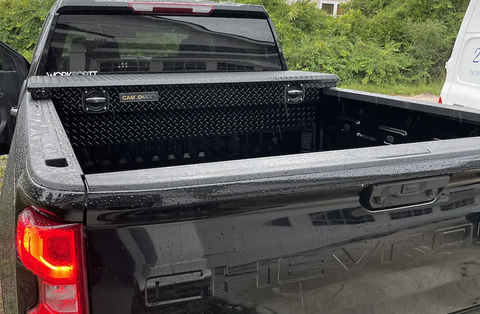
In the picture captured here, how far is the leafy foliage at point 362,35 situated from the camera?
45.4 ft

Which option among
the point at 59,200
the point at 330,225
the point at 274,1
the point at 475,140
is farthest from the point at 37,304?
the point at 274,1

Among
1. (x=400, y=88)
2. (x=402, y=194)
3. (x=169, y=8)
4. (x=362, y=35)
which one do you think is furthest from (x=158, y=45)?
(x=362, y=35)

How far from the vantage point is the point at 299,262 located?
4.59 feet

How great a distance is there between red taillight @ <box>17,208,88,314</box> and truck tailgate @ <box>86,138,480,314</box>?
36 mm

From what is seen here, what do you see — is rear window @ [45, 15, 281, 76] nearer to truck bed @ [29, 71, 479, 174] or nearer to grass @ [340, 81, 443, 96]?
truck bed @ [29, 71, 479, 174]

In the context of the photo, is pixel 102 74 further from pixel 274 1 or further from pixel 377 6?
pixel 377 6

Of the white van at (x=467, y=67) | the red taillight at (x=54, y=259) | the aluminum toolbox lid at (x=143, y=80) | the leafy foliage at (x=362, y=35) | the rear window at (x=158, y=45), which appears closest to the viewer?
the red taillight at (x=54, y=259)

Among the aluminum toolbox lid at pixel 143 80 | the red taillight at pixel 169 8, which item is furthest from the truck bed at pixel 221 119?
the red taillight at pixel 169 8

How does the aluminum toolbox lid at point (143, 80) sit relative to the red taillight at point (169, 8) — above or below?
below

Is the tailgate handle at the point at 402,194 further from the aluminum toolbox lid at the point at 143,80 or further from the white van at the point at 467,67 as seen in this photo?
the white van at the point at 467,67

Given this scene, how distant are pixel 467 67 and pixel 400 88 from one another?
10.7 metres

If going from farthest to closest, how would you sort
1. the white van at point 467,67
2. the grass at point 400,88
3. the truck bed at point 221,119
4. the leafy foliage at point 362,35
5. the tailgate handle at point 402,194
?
the grass at point 400,88 → the leafy foliage at point 362,35 → the white van at point 467,67 → the truck bed at point 221,119 → the tailgate handle at point 402,194

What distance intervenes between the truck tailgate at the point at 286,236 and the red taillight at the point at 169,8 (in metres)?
2.16

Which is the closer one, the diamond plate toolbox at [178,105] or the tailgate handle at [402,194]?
the tailgate handle at [402,194]
